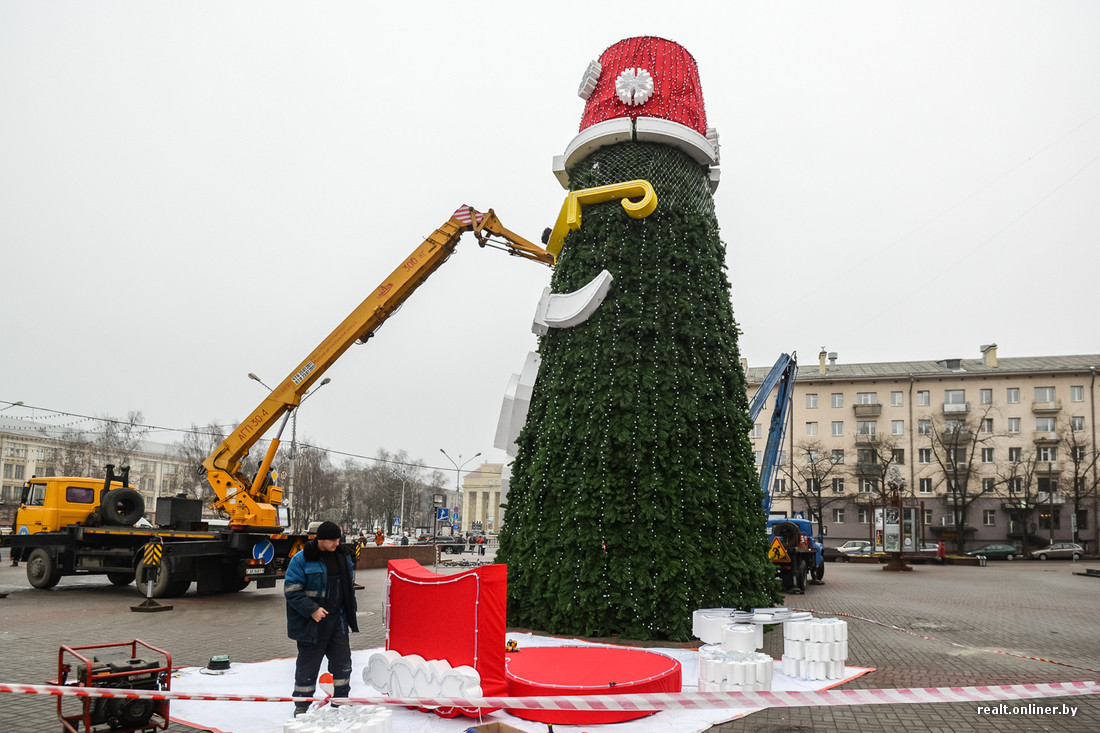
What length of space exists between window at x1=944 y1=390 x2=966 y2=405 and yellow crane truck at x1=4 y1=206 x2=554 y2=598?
1827 inches

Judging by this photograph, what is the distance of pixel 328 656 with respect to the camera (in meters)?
6.09

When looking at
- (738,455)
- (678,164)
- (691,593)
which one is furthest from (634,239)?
(691,593)

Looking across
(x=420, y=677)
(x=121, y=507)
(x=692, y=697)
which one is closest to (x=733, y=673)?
(x=692, y=697)

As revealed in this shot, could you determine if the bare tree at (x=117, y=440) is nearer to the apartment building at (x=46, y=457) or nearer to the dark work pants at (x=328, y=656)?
the apartment building at (x=46, y=457)

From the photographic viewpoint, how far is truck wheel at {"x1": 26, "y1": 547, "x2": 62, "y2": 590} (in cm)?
1756

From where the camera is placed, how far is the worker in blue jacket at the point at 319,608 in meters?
5.96

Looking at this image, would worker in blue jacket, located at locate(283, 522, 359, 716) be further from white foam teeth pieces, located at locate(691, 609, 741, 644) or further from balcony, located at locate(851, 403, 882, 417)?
balcony, located at locate(851, 403, 882, 417)

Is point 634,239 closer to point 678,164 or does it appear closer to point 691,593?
point 678,164

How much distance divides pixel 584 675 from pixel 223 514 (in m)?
13.5

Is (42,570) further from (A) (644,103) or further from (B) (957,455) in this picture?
(B) (957,455)

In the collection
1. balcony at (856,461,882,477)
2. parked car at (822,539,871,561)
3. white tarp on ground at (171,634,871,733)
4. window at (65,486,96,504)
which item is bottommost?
parked car at (822,539,871,561)

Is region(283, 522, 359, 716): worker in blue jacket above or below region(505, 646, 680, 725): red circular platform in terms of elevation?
above

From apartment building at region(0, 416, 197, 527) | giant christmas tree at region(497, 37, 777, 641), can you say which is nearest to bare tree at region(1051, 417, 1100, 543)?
giant christmas tree at region(497, 37, 777, 641)

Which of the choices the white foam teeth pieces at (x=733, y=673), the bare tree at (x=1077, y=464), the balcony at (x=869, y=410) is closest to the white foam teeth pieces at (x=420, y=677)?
the white foam teeth pieces at (x=733, y=673)
